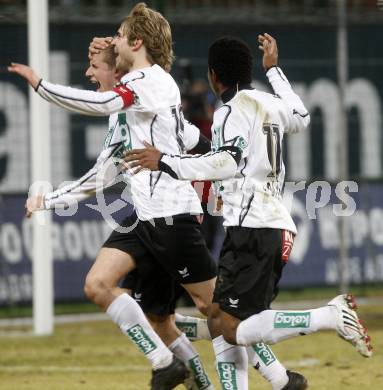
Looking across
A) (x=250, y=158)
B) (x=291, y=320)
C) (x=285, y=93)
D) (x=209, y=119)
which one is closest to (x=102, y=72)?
(x=285, y=93)

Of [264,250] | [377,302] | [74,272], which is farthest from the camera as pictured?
[377,302]

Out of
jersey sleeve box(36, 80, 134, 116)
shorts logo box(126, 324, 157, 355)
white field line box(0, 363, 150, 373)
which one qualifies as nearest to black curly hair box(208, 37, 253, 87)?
jersey sleeve box(36, 80, 134, 116)

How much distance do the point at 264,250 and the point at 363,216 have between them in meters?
8.48

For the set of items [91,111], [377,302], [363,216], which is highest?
[91,111]

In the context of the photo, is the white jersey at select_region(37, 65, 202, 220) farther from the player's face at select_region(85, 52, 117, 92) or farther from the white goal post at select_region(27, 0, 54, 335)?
the white goal post at select_region(27, 0, 54, 335)

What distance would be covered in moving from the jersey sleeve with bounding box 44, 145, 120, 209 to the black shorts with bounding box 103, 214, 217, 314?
29cm

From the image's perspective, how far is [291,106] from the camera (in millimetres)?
7320

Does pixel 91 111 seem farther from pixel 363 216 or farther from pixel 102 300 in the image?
pixel 363 216

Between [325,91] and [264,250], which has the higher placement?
[325,91]

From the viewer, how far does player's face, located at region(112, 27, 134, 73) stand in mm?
7703

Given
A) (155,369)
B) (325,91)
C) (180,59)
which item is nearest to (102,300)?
(155,369)

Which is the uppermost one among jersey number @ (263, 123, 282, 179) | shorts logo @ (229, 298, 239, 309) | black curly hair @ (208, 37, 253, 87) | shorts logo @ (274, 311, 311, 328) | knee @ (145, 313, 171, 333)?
black curly hair @ (208, 37, 253, 87)

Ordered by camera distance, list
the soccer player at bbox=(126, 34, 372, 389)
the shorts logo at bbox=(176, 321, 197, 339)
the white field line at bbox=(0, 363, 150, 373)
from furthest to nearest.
Answer: the white field line at bbox=(0, 363, 150, 373) → the shorts logo at bbox=(176, 321, 197, 339) → the soccer player at bbox=(126, 34, 372, 389)

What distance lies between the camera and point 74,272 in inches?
556
